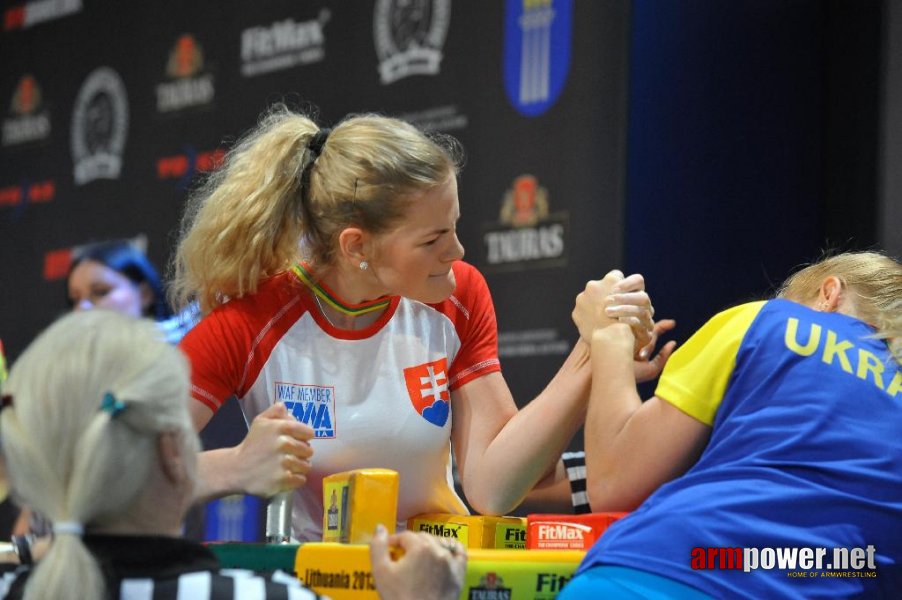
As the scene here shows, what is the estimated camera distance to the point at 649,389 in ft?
11.2

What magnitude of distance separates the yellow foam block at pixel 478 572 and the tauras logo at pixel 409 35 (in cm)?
265

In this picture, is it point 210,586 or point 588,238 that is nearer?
point 210,586

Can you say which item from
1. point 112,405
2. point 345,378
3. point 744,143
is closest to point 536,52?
point 744,143

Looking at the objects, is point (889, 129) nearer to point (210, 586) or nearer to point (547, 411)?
point (547, 411)

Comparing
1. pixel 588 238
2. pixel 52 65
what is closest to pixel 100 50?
pixel 52 65

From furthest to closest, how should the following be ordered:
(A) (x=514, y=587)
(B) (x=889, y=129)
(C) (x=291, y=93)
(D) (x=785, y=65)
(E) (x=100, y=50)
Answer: (E) (x=100, y=50), (C) (x=291, y=93), (D) (x=785, y=65), (B) (x=889, y=129), (A) (x=514, y=587)

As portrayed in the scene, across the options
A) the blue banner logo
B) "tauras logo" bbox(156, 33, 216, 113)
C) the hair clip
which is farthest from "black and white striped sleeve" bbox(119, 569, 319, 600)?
"tauras logo" bbox(156, 33, 216, 113)

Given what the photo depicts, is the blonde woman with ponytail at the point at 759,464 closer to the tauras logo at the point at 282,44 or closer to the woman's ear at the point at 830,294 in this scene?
the woman's ear at the point at 830,294

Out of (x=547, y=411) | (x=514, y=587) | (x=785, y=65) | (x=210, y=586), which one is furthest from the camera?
(x=785, y=65)

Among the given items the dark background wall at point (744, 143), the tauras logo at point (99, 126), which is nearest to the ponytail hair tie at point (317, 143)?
the dark background wall at point (744, 143)

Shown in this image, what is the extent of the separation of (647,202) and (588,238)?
0.20 metres

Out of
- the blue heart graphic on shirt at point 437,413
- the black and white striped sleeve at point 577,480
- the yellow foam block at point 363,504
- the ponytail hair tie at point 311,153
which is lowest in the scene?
the black and white striped sleeve at point 577,480

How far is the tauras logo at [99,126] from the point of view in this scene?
206 inches

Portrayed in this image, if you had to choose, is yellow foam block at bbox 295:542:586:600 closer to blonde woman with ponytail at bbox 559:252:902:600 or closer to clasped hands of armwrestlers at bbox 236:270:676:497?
blonde woman with ponytail at bbox 559:252:902:600
